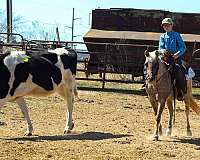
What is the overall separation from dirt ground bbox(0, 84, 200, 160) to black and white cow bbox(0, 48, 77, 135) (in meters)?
0.63

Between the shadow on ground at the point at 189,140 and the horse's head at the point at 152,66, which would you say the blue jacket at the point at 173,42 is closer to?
the horse's head at the point at 152,66

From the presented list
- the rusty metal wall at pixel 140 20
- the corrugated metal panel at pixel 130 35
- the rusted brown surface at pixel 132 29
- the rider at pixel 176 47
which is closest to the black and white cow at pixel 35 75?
the rider at pixel 176 47

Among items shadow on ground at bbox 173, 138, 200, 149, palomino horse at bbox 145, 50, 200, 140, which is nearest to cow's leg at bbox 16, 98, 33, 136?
palomino horse at bbox 145, 50, 200, 140

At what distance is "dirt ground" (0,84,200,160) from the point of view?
7.31m

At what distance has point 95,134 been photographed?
9250 mm

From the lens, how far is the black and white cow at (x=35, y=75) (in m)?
8.94

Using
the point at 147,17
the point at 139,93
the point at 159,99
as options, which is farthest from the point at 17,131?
the point at 147,17

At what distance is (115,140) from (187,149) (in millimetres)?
1281

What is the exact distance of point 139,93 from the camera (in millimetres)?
18281

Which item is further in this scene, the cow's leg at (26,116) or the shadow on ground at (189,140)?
the cow's leg at (26,116)

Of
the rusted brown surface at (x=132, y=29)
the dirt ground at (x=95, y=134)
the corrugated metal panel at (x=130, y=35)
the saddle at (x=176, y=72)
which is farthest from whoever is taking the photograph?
the corrugated metal panel at (x=130, y=35)

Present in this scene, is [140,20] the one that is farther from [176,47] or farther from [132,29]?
[176,47]

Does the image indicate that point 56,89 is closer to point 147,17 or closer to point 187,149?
point 187,149

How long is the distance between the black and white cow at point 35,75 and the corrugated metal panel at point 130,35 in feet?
34.2
